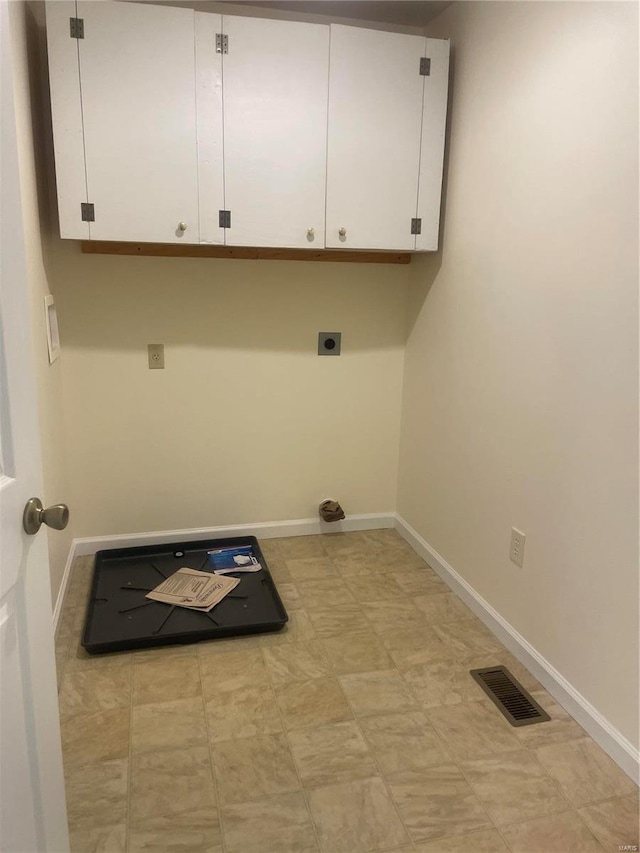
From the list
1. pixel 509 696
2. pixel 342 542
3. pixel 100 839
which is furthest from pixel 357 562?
pixel 100 839

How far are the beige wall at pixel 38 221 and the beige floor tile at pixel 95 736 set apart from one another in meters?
0.58

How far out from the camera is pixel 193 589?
8.20 ft

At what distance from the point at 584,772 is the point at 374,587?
1117 millimetres

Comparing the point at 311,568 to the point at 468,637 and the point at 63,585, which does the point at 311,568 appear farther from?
the point at 63,585

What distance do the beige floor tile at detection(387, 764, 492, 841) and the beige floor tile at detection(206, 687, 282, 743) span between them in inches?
16.2

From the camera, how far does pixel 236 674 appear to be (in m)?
2.05

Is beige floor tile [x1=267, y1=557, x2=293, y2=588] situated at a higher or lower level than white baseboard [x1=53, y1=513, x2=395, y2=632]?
lower

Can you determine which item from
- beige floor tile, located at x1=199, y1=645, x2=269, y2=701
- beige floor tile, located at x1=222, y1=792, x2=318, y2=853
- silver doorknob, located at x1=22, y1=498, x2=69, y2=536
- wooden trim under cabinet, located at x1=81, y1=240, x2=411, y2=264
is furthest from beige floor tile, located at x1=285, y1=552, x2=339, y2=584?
silver doorknob, located at x1=22, y1=498, x2=69, y2=536

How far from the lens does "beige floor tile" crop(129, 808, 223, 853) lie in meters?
1.43

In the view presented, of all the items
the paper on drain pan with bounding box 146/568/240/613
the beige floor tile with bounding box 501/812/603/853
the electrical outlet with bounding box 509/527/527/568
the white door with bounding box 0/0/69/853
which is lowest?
the beige floor tile with bounding box 501/812/603/853

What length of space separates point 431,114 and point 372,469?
66.3 inches

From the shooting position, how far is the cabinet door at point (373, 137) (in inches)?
91.0

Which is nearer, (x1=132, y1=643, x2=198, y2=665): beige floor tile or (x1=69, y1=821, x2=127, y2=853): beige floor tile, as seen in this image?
(x1=69, y1=821, x2=127, y2=853): beige floor tile

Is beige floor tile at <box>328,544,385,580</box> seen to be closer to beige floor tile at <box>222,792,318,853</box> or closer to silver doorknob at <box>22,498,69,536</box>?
beige floor tile at <box>222,792,318,853</box>
